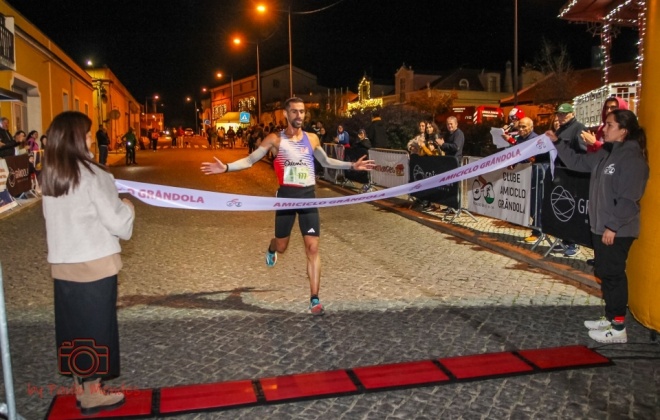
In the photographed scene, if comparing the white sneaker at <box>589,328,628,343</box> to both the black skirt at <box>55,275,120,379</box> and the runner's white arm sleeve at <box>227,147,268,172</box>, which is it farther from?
the black skirt at <box>55,275,120,379</box>

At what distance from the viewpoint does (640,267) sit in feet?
17.5

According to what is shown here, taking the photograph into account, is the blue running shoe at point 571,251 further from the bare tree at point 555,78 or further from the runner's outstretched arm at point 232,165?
the bare tree at point 555,78

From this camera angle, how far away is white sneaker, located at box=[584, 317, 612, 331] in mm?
5523

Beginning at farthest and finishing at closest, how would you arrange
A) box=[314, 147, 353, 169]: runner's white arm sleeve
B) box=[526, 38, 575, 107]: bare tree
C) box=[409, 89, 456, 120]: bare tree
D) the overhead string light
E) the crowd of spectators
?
box=[409, 89, 456, 120]: bare tree, box=[526, 38, 575, 107]: bare tree, the crowd of spectators, box=[314, 147, 353, 169]: runner's white arm sleeve, the overhead string light

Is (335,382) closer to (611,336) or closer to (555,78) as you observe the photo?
(611,336)

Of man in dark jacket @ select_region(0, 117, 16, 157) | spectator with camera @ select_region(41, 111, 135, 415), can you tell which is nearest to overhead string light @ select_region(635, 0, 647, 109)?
spectator with camera @ select_region(41, 111, 135, 415)

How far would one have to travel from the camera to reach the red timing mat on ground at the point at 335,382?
420 cm

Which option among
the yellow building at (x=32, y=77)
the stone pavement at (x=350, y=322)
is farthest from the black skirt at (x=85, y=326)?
the yellow building at (x=32, y=77)

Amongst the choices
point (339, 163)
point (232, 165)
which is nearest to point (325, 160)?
point (339, 163)

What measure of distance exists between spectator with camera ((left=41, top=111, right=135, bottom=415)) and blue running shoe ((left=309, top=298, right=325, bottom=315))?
2506 mm

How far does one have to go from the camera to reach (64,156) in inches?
147

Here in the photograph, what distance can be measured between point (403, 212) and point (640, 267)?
27.5 feet

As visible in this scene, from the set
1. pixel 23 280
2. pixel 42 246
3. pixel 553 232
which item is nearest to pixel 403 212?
pixel 553 232

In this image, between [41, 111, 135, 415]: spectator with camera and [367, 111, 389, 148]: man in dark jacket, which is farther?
[367, 111, 389, 148]: man in dark jacket
